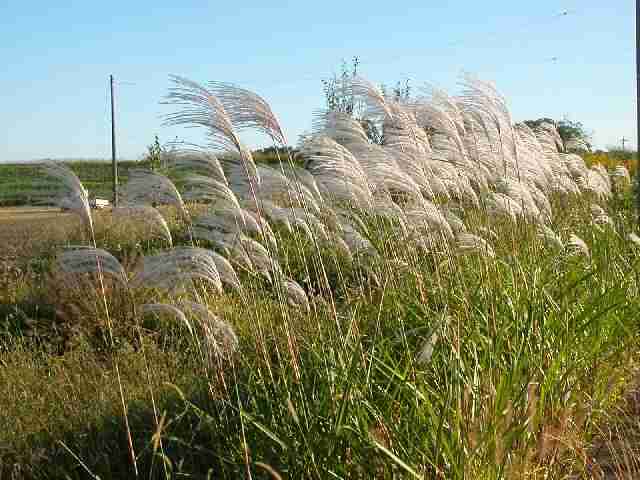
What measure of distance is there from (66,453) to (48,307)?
11.5ft

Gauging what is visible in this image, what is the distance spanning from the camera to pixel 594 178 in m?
6.69

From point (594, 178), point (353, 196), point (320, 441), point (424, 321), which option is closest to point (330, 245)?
point (353, 196)

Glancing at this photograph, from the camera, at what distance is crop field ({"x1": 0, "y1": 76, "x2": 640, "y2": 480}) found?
259cm

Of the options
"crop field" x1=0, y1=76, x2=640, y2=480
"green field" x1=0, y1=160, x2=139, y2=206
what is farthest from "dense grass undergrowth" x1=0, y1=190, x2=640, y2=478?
"green field" x1=0, y1=160, x2=139, y2=206

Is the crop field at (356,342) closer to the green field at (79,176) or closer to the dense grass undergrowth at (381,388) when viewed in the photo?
the dense grass undergrowth at (381,388)

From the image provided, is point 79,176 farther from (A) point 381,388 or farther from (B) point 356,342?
(A) point 381,388

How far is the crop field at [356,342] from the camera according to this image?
2.59 meters

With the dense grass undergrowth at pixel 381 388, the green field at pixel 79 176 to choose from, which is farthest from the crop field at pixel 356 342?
the green field at pixel 79 176

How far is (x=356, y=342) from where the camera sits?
312 centimetres

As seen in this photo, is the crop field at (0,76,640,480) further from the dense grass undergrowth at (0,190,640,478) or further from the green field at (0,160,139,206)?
the green field at (0,160,139,206)

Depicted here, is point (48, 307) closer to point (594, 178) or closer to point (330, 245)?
point (330, 245)

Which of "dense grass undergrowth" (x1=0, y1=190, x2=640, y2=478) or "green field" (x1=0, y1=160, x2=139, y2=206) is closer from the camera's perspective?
"dense grass undergrowth" (x1=0, y1=190, x2=640, y2=478)

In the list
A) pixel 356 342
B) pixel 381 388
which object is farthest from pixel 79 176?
pixel 381 388

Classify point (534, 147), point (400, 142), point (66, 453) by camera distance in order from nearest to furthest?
point (66, 453), point (400, 142), point (534, 147)
